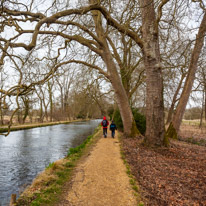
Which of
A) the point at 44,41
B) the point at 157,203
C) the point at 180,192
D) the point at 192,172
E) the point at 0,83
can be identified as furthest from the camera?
the point at 0,83

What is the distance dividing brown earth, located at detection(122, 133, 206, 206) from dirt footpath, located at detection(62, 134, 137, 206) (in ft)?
1.27

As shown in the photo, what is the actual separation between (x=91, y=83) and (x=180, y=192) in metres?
9.64

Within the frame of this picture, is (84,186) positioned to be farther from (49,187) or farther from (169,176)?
(169,176)

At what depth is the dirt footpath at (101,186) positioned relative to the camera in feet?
11.9

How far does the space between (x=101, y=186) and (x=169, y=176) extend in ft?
6.22

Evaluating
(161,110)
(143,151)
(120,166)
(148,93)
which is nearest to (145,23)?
(148,93)

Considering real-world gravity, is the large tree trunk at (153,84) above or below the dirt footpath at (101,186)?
above

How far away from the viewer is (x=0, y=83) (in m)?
24.5

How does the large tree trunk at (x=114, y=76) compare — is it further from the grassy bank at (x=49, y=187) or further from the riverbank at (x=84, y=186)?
the grassy bank at (x=49, y=187)

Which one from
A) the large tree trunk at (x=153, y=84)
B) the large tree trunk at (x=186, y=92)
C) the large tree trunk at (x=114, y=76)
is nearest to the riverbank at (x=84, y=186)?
the large tree trunk at (x=153, y=84)

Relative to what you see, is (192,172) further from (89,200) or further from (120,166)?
(89,200)

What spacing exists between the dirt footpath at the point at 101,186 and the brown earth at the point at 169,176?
1.27 feet

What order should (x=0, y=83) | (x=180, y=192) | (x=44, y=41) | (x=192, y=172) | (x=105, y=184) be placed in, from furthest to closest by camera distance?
1. (x=0, y=83)
2. (x=44, y=41)
3. (x=192, y=172)
4. (x=105, y=184)
5. (x=180, y=192)

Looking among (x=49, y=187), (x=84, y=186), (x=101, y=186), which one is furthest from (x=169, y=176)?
(x=49, y=187)
